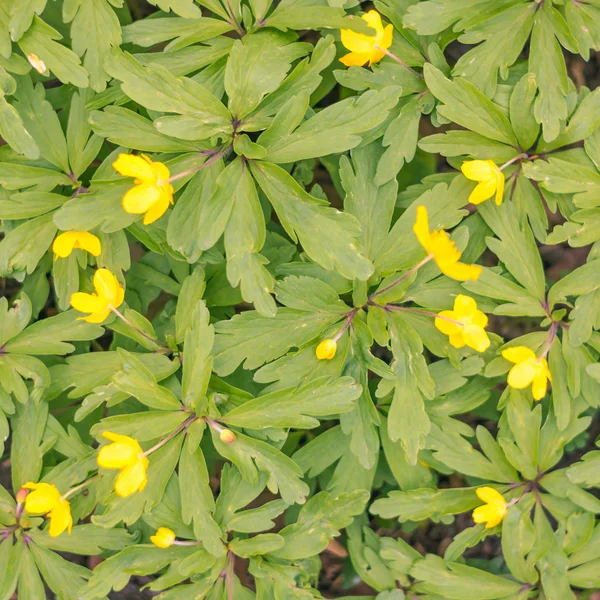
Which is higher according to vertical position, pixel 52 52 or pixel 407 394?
pixel 52 52

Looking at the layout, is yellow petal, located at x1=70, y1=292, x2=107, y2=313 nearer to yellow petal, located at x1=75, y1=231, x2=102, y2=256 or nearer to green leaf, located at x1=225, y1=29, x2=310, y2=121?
yellow petal, located at x1=75, y1=231, x2=102, y2=256

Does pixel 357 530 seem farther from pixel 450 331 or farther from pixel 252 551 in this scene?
pixel 450 331

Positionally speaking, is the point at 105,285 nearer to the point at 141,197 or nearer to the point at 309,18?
the point at 141,197

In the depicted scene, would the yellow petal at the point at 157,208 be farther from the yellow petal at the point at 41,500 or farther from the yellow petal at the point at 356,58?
the yellow petal at the point at 41,500

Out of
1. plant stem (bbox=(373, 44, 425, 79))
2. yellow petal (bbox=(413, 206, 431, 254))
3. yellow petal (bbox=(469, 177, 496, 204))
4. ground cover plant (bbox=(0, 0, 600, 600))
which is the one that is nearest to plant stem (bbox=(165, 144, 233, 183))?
ground cover plant (bbox=(0, 0, 600, 600))

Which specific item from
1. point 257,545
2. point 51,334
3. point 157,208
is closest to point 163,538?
point 257,545

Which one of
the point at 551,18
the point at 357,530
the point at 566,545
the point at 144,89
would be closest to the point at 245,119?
the point at 144,89

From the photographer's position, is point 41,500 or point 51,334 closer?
point 41,500
